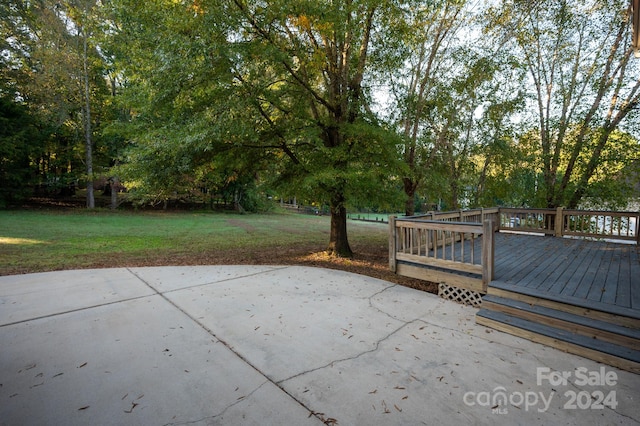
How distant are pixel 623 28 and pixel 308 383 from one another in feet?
39.2

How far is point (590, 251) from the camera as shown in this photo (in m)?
6.38

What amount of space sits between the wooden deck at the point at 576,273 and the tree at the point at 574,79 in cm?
300

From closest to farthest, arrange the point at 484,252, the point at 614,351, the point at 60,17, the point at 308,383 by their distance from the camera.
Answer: the point at 308,383 < the point at 614,351 < the point at 484,252 < the point at 60,17

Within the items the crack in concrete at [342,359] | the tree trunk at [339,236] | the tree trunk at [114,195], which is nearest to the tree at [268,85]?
the tree trunk at [339,236]

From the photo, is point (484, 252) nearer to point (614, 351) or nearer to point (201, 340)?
point (614, 351)

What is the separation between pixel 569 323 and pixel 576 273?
6.23 feet

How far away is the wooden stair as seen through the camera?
9.63 feet

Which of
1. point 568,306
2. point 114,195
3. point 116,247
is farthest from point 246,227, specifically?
point 568,306

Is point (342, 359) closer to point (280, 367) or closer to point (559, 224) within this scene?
point (280, 367)

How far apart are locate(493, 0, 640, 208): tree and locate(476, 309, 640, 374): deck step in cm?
769

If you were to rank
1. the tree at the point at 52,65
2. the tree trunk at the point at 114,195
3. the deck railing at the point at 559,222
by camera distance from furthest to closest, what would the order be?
the tree trunk at the point at 114,195 < the tree at the point at 52,65 < the deck railing at the point at 559,222

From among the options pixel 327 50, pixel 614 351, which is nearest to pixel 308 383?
pixel 614 351

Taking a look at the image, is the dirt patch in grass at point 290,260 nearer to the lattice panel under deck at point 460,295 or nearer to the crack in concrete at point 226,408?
the lattice panel under deck at point 460,295

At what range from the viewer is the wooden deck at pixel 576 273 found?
11.8ft
